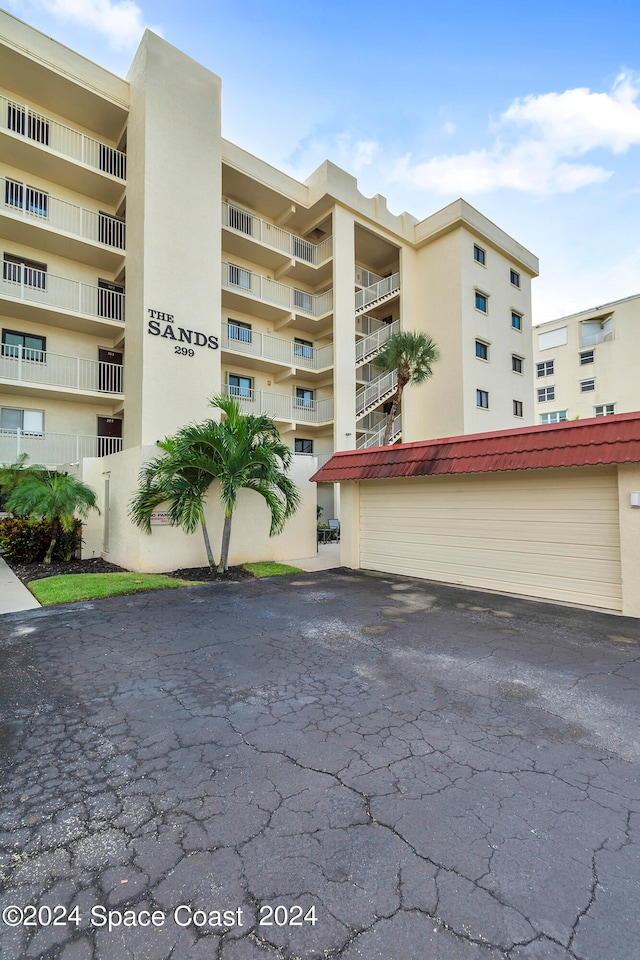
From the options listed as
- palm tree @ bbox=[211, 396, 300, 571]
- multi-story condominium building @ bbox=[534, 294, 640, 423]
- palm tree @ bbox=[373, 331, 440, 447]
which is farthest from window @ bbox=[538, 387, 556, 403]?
palm tree @ bbox=[211, 396, 300, 571]

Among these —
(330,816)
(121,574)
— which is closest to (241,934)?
(330,816)

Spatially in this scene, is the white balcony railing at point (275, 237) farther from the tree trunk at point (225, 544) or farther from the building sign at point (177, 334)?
the tree trunk at point (225, 544)

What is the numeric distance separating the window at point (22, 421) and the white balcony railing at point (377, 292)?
46.3 ft

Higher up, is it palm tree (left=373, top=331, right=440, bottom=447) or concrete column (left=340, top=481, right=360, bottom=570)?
palm tree (left=373, top=331, right=440, bottom=447)

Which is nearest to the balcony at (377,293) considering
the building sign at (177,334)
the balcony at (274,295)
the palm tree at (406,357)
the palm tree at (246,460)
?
the balcony at (274,295)

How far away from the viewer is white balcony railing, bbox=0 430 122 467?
13.6 meters

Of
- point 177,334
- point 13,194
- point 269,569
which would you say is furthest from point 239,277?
point 269,569

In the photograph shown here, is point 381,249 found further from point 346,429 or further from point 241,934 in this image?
point 241,934

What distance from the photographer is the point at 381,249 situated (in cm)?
2195

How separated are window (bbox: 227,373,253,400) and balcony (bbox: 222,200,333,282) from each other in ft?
17.9

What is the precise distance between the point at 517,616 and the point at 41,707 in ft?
20.0

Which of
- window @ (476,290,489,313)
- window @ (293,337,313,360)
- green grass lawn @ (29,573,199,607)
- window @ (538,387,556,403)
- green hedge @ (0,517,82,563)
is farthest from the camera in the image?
window @ (538,387,556,403)

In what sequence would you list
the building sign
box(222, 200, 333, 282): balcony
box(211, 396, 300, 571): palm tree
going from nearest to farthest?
box(211, 396, 300, 571): palm tree → the building sign → box(222, 200, 333, 282): balcony

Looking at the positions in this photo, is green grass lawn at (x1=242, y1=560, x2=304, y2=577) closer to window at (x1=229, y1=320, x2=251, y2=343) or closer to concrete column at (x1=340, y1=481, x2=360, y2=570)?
concrete column at (x1=340, y1=481, x2=360, y2=570)
